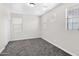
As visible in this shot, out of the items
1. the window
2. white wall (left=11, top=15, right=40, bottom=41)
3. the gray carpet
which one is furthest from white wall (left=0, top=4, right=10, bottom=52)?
the window

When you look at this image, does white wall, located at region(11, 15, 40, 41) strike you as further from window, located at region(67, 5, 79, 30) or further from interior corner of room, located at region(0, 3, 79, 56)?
window, located at region(67, 5, 79, 30)

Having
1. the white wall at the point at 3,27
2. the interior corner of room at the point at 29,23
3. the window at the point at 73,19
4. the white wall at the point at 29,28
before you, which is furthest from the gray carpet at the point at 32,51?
the white wall at the point at 29,28

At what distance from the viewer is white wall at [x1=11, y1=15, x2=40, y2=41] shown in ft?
21.8

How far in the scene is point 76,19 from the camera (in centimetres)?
288

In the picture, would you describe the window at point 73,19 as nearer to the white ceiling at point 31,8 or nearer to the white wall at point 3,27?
the white ceiling at point 31,8

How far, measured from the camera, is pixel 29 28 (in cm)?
711

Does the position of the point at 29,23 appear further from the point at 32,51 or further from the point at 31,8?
the point at 32,51

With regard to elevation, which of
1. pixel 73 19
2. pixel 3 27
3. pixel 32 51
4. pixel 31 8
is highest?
pixel 31 8

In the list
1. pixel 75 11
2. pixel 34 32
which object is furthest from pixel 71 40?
pixel 34 32

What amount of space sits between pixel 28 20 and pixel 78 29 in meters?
5.11

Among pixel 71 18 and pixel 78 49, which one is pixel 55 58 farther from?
pixel 71 18

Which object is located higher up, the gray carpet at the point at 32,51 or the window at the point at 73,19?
the window at the point at 73,19

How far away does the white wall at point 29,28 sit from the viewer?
21.8 ft

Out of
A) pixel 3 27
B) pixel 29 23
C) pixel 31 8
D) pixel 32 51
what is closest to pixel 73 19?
pixel 32 51
